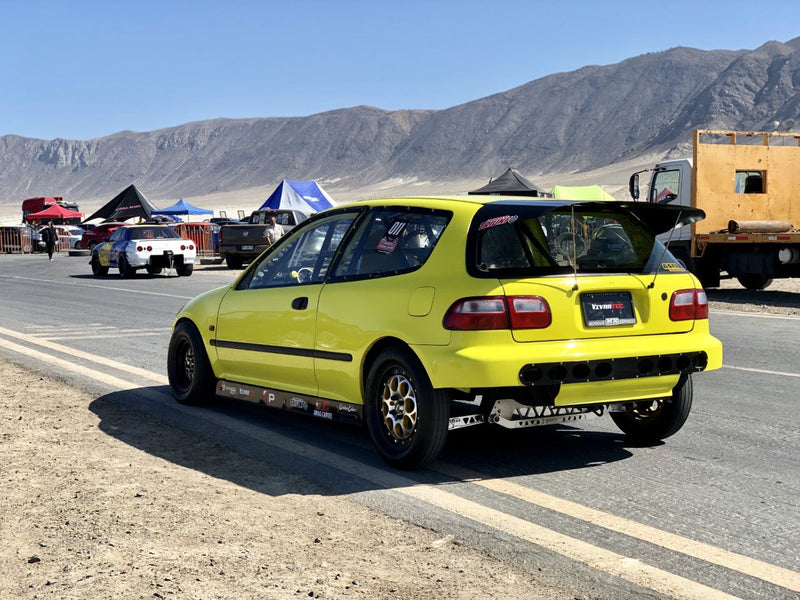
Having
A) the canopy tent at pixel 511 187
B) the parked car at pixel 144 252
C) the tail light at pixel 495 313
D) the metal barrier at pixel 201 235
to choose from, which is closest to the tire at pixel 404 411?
the tail light at pixel 495 313

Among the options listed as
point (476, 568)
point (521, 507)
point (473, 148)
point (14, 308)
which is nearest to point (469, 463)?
point (521, 507)

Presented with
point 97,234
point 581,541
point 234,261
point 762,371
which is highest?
point 97,234

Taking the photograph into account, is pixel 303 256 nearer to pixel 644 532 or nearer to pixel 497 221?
pixel 497 221

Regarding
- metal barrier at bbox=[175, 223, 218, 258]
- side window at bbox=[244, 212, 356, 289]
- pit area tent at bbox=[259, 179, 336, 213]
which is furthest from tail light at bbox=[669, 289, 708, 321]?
metal barrier at bbox=[175, 223, 218, 258]

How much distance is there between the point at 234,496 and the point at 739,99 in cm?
17213

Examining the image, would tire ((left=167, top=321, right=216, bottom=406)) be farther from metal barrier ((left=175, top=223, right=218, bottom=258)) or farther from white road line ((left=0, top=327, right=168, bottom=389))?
metal barrier ((left=175, top=223, right=218, bottom=258))

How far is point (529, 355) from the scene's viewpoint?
5254 millimetres

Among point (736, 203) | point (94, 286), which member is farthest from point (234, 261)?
point (736, 203)

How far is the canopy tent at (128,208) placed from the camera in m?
53.0

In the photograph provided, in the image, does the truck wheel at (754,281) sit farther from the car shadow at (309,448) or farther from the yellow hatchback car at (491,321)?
the yellow hatchback car at (491,321)

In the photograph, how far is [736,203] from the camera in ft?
62.7

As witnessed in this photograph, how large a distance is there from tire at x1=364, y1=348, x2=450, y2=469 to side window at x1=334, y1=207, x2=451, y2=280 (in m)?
0.57

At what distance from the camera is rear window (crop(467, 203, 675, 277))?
5461 millimetres

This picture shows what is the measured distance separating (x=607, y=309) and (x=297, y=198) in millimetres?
34717
